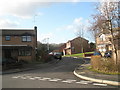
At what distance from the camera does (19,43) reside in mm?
32219

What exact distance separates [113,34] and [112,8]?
262 cm

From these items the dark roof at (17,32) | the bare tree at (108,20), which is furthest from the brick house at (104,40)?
the dark roof at (17,32)

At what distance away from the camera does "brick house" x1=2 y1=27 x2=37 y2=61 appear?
100 ft

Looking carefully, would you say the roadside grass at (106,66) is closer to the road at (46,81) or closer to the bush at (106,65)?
the bush at (106,65)

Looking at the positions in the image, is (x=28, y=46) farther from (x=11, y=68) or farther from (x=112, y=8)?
(x=112, y=8)

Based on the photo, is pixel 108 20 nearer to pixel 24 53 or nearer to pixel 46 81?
pixel 46 81

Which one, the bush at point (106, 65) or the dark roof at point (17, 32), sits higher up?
the dark roof at point (17, 32)

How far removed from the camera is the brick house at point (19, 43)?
100 feet

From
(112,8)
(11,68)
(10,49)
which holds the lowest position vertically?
(11,68)

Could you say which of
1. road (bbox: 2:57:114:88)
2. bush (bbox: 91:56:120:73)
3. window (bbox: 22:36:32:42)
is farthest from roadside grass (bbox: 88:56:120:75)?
window (bbox: 22:36:32:42)

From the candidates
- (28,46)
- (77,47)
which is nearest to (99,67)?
(28,46)

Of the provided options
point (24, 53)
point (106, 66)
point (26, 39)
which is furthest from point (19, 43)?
point (106, 66)

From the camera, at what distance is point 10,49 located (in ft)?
99.2

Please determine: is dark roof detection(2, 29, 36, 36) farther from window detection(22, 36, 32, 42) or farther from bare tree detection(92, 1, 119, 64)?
bare tree detection(92, 1, 119, 64)
